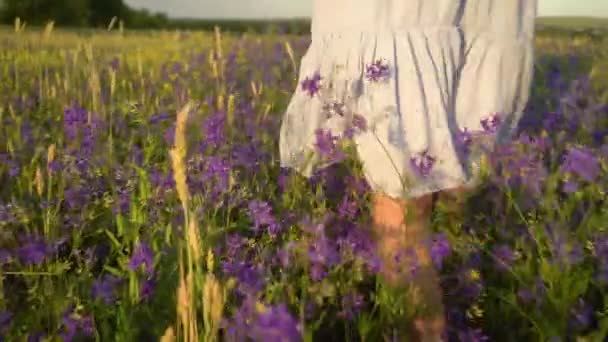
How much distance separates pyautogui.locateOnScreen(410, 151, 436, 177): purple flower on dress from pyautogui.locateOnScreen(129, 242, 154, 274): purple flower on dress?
27.0 inches

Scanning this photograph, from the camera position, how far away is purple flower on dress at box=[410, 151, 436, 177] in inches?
73.8

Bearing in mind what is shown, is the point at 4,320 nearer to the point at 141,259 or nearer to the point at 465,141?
the point at 141,259

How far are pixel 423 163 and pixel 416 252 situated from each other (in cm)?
23

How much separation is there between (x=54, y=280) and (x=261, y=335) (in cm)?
122

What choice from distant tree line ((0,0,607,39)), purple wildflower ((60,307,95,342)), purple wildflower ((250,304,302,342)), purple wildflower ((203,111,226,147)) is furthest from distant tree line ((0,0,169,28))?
purple wildflower ((250,304,302,342))

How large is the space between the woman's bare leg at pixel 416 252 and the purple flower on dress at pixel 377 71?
337 millimetres

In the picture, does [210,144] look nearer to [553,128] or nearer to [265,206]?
[265,206]

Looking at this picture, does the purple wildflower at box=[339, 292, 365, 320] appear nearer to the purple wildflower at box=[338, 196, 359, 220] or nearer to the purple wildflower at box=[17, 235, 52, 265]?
the purple wildflower at box=[338, 196, 359, 220]

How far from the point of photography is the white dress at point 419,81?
1977 millimetres

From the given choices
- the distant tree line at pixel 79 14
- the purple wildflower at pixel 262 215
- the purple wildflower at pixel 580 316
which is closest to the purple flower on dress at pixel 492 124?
the purple wildflower at pixel 580 316

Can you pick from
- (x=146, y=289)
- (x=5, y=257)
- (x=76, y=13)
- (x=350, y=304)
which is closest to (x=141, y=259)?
(x=146, y=289)

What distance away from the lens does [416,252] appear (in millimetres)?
1873

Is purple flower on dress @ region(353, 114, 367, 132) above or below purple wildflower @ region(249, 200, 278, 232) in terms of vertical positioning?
above

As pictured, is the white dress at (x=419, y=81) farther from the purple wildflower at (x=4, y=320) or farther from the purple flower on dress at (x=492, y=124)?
the purple wildflower at (x=4, y=320)
